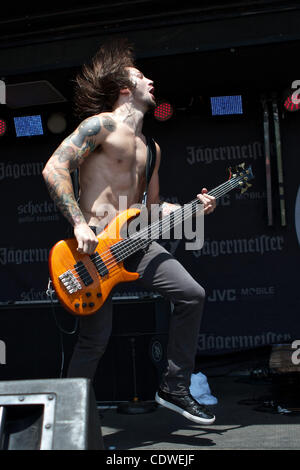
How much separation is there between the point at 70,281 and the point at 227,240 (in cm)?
288

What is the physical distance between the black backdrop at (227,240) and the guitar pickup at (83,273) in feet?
8.72

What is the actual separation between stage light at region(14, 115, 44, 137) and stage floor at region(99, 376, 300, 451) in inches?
114

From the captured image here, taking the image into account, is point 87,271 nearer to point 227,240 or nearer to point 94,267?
point 94,267

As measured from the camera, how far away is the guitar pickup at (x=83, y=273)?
116 inches

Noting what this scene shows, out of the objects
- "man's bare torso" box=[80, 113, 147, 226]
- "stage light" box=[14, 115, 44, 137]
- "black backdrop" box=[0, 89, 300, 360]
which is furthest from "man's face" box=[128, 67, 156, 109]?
"stage light" box=[14, 115, 44, 137]

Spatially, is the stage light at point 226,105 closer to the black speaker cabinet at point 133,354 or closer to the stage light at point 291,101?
the stage light at point 291,101

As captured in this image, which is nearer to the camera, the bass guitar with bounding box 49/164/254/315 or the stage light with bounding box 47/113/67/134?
the bass guitar with bounding box 49/164/254/315

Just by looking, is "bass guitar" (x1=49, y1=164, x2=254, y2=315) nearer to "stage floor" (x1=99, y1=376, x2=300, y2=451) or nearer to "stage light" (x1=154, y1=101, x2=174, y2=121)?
"stage floor" (x1=99, y1=376, x2=300, y2=451)

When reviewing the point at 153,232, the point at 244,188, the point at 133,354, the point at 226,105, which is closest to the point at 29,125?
the point at 226,105

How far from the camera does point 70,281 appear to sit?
2.92 metres

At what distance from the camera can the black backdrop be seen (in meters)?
5.42
